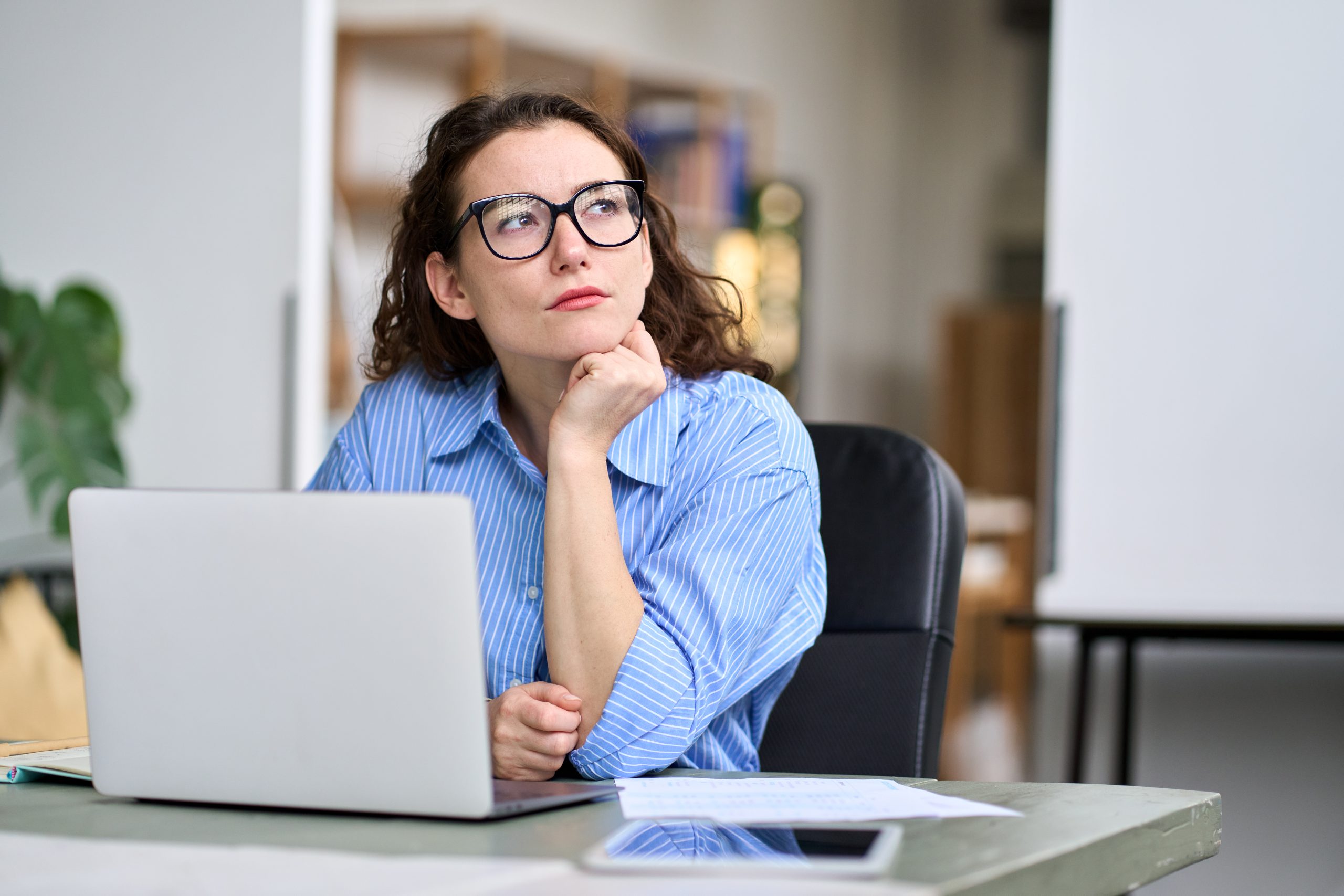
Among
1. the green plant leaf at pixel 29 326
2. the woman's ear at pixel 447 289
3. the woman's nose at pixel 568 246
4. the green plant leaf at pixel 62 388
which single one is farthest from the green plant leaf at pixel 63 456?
the woman's nose at pixel 568 246

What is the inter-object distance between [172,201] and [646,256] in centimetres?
152

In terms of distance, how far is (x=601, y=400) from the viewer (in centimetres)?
119

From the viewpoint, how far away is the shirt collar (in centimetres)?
126

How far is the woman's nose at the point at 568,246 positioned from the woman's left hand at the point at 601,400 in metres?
0.10

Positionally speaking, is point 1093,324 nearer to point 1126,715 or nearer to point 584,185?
point 1126,715

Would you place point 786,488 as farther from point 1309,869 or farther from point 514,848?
point 1309,869

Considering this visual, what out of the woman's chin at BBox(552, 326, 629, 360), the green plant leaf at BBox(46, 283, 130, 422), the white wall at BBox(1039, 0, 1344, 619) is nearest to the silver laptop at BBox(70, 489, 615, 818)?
the woman's chin at BBox(552, 326, 629, 360)

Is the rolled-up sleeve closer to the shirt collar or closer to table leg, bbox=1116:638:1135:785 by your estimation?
the shirt collar

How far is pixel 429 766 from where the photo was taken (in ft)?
2.64

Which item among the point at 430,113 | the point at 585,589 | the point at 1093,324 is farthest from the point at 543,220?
the point at 430,113

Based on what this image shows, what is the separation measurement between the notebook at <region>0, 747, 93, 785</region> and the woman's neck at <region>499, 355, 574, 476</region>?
1.68 feet

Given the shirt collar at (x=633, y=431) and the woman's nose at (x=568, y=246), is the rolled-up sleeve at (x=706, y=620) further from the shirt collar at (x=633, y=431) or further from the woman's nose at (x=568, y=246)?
the woman's nose at (x=568, y=246)

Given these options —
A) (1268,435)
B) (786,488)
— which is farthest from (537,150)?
(1268,435)

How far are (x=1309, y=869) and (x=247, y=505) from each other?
2409mm
